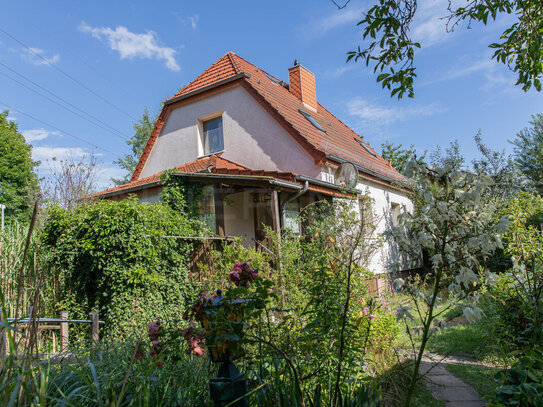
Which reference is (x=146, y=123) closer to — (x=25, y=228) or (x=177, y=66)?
(x=177, y=66)

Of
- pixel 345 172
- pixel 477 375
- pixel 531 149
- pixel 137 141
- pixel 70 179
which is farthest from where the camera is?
pixel 137 141

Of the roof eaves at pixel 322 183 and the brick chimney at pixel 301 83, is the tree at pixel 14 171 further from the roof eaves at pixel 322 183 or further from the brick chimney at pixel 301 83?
the roof eaves at pixel 322 183

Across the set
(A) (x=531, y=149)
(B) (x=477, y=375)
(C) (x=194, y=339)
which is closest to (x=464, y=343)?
(B) (x=477, y=375)

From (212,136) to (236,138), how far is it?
1154 millimetres

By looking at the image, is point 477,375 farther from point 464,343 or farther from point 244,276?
point 244,276

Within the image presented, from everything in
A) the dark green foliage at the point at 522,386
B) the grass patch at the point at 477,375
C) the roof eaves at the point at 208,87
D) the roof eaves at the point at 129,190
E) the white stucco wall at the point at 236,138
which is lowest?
the grass patch at the point at 477,375

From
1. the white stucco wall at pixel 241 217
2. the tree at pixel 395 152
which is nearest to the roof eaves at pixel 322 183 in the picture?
the white stucco wall at pixel 241 217

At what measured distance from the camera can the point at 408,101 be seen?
14.5ft

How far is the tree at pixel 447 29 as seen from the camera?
4094 millimetres

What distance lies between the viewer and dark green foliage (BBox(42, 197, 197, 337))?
648 centimetres

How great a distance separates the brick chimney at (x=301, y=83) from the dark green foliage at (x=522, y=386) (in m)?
13.2

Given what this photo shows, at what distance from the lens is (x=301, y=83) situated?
575 inches

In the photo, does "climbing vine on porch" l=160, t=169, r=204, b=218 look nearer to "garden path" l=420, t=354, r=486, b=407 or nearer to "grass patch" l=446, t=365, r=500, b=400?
"garden path" l=420, t=354, r=486, b=407

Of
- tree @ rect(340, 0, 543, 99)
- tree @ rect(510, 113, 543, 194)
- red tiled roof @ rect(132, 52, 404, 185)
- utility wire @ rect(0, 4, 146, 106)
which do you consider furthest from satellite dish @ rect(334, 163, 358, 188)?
tree @ rect(510, 113, 543, 194)
